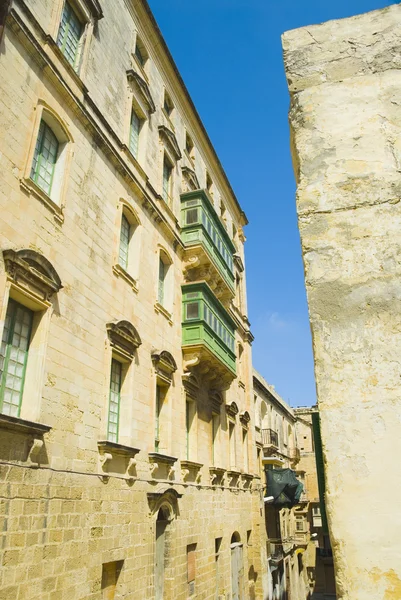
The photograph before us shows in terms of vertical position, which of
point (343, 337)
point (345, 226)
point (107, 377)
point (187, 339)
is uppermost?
point (187, 339)

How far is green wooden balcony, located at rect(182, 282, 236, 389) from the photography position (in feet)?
50.1

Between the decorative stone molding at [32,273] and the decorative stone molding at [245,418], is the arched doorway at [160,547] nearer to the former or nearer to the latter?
the decorative stone molding at [32,273]

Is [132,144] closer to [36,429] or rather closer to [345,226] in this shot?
[36,429]

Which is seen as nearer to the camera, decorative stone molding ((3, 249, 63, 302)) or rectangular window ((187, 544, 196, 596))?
decorative stone molding ((3, 249, 63, 302))

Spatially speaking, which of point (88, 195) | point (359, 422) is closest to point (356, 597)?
point (359, 422)

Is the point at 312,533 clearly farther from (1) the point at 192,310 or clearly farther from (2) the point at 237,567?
(1) the point at 192,310

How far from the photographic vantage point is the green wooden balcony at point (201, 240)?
1677 centimetres

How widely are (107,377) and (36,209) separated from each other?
12.5 feet

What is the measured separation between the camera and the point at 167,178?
17016mm

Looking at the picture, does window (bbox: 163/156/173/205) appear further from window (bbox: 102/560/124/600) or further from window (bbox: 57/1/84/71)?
window (bbox: 102/560/124/600)

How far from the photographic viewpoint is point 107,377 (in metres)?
10.3

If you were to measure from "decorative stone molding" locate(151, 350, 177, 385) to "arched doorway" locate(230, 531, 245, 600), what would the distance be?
837 cm

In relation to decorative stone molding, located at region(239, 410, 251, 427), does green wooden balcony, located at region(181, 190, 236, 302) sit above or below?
above

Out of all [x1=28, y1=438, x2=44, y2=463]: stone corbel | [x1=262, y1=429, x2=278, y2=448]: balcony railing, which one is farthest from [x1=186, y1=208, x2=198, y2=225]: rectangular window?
[x1=262, y1=429, x2=278, y2=448]: balcony railing
